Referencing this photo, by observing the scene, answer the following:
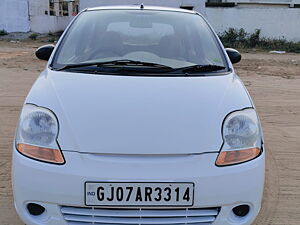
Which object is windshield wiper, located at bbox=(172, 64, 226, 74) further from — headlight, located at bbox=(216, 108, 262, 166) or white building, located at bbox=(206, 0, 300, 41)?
white building, located at bbox=(206, 0, 300, 41)

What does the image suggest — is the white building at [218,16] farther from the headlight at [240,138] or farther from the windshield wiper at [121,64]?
the headlight at [240,138]

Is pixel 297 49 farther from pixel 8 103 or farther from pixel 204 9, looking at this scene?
pixel 8 103

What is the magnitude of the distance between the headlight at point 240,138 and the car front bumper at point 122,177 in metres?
0.06

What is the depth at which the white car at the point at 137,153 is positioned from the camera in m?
1.93

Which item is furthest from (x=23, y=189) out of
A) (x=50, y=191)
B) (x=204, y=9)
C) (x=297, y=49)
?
(x=204, y=9)

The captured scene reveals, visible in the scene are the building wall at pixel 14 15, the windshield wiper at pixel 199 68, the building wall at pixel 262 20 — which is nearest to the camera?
the windshield wiper at pixel 199 68

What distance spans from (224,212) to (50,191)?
955mm

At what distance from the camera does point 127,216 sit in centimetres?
195

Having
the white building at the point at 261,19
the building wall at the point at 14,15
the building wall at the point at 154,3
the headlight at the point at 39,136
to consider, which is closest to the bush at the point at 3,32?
the building wall at the point at 14,15

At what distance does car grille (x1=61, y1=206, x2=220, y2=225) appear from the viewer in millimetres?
1949

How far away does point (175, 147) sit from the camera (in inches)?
78.8

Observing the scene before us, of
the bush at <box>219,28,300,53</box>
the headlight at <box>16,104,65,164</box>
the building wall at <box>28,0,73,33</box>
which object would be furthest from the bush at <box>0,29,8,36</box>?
the headlight at <box>16,104,65,164</box>

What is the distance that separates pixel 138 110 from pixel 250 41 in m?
17.5

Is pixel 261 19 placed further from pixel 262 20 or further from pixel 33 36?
pixel 33 36
